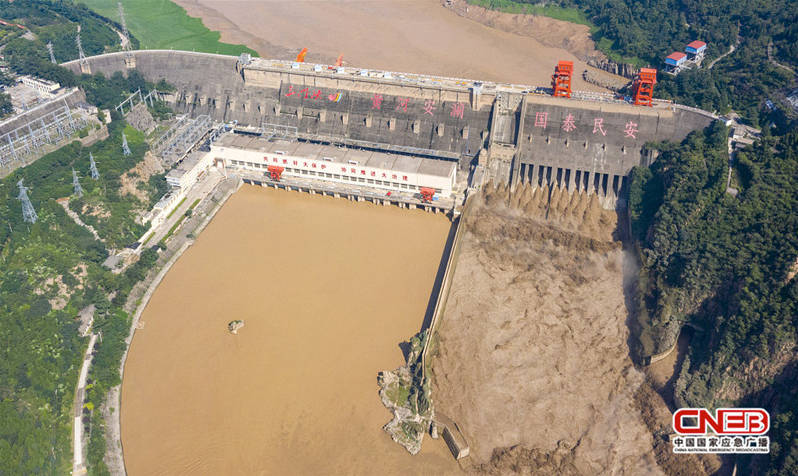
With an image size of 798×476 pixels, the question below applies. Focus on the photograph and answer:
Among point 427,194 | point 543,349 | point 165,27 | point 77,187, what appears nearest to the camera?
point 543,349

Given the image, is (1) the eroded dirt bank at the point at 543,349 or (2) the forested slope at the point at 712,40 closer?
(1) the eroded dirt bank at the point at 543,349

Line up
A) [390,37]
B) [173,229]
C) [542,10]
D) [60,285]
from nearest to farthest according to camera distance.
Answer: [60,285] → [173,229] → [390,37] → [542,10]

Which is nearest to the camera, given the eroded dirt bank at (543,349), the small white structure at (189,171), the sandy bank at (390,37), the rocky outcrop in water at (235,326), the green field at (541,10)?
the eroded dirt bank at (543,349)

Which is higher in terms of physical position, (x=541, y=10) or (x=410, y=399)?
(x=541, y=10)

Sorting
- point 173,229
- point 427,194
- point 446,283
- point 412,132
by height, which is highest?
point 412,132

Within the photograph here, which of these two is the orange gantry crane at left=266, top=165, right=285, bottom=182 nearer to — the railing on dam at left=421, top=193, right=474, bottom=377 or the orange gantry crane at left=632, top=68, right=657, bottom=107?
the railing on dam at left=421, top=193, right=474, bottom=377

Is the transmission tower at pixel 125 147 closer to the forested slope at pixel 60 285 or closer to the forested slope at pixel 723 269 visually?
the forested slope at pixel 60 285

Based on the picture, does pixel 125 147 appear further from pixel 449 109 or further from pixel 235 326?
pixel 449 109

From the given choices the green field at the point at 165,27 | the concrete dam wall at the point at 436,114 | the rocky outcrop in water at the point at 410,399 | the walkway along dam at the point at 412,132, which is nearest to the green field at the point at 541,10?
the concrete dam wall at the point at 436,114

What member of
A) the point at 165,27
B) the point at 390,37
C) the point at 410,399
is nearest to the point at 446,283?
the point at 410,399
